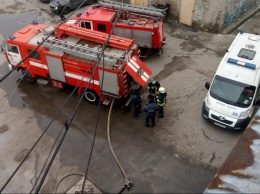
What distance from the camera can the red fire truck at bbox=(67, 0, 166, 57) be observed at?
14.7 meters

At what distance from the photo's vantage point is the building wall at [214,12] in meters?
16.9

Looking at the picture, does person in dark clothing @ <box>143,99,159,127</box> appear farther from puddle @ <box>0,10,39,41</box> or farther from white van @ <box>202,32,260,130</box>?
puddle @ <box>0,10,39,41</box>

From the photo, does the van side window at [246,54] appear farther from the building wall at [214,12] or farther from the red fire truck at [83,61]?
the building wall at [214,12]

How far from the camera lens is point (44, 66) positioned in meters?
13.0

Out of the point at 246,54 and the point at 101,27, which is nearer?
the point at 246,54

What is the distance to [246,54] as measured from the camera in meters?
12.1

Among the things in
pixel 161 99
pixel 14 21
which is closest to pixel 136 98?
pixel 161 99

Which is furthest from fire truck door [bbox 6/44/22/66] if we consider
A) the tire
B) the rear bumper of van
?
the rear bumper of van

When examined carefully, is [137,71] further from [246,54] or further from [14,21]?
[14,21]

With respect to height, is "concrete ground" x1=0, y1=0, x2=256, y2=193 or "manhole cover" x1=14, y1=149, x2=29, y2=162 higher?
"concrete ground" x1=0, y1=0, x2=256, y2=193

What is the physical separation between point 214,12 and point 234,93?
766 centimetres

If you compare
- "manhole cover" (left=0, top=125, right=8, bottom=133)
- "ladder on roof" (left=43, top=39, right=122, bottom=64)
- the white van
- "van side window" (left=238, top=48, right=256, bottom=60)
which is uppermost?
"ladder on roof" (left=43, top=39, right=122, bottom=64)

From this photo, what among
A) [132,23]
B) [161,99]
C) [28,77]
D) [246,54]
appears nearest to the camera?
[161,99]

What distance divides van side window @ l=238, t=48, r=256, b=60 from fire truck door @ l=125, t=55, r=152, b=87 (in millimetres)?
3909
